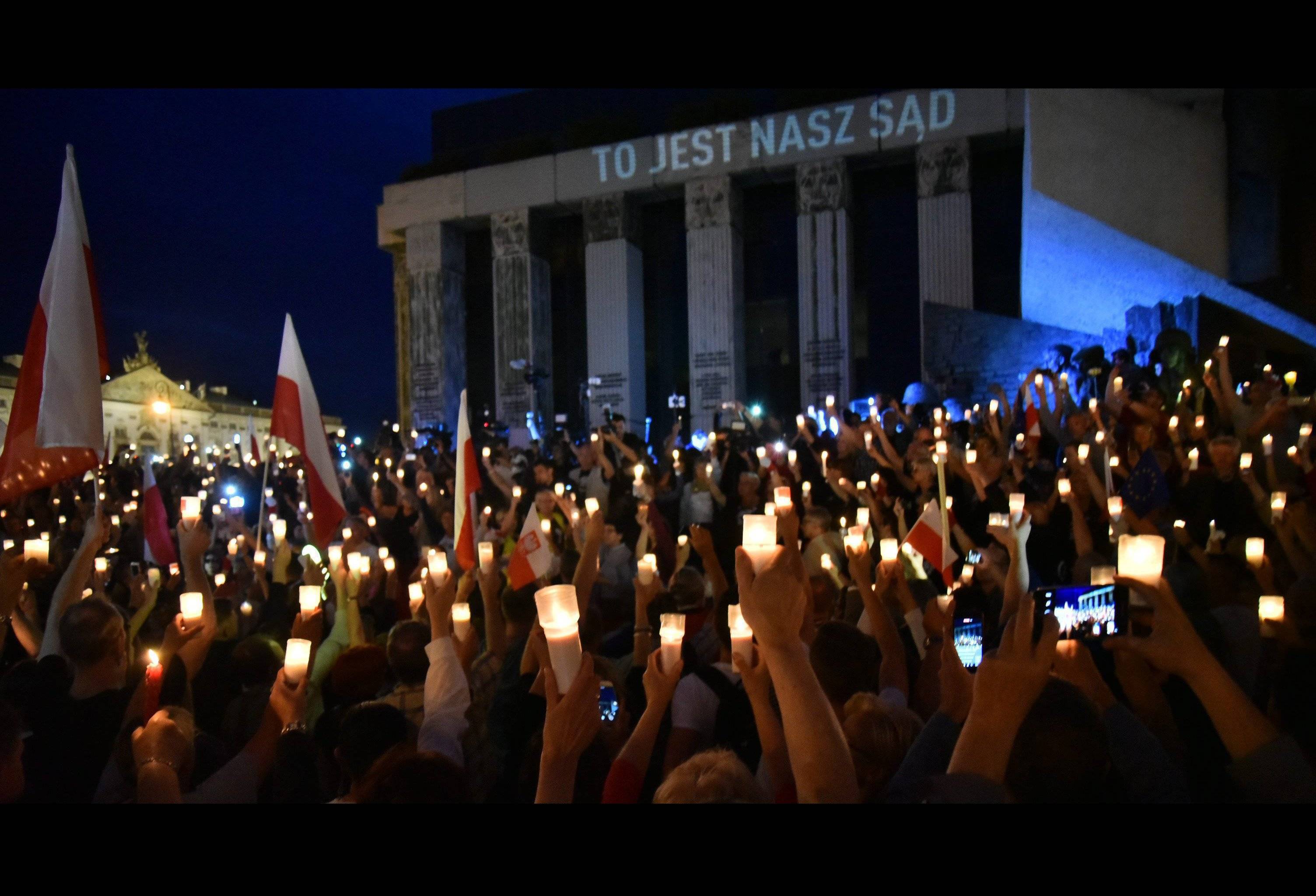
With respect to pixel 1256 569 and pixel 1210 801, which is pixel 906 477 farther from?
pixel 1210 801

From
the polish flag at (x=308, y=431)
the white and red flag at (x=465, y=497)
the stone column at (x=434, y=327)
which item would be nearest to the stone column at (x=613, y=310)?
the stone column at (x=434, y=327)

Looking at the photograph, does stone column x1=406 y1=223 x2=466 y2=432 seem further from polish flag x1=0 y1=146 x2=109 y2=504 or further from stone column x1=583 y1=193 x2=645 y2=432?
polish flag x1=0 y1=146 x2=109 y2=504

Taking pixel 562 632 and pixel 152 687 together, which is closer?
pixel 562 632

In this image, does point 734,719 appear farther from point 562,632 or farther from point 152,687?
point 152,687

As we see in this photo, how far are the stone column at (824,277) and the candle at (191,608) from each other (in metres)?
16.7

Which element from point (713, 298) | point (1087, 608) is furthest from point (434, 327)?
point (1087, 608)

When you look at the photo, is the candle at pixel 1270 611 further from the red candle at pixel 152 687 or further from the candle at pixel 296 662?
the red candle at pixel 152 687

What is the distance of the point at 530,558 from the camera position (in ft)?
16.0

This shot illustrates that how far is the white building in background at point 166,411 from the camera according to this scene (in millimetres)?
50000

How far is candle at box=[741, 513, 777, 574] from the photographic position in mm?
1730

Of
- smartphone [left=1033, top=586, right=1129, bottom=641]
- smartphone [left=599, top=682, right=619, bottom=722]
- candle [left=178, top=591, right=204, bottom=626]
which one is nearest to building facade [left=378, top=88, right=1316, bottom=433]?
smartphone [left=1033, top=586, right=1129, bottom=641]

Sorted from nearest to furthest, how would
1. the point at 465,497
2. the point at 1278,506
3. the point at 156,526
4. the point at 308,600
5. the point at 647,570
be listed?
the point at 308,600 → the point at 647,570 → the point at 1278,506 → the point at 465,497 → the point at 156,526

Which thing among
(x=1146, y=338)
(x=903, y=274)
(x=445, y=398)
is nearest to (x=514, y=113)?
(x=445, y=398)

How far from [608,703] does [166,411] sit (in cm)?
5593
